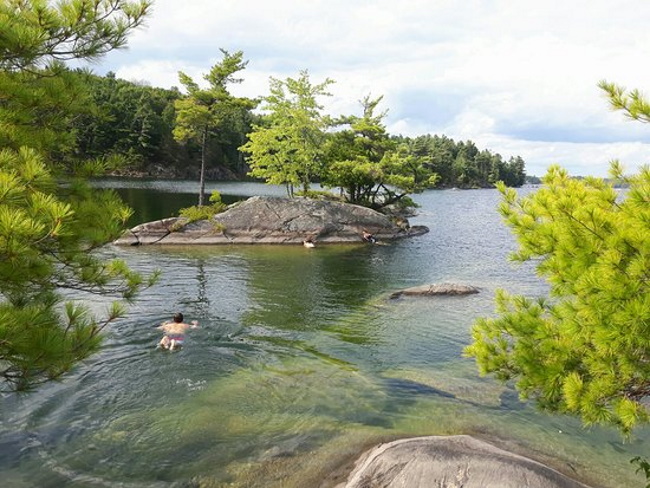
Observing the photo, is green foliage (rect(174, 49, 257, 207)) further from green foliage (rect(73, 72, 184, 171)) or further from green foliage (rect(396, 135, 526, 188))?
green foliage (rect(396, 135, 526, 188))

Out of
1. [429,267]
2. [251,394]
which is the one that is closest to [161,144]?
[429,267]

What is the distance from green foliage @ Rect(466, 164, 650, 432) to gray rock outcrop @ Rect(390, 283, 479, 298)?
48.4ft

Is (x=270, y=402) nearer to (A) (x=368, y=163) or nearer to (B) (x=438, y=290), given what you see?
(B) (x=438, y=290)

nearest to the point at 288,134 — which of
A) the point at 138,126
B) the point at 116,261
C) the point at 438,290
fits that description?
the point at 438,290

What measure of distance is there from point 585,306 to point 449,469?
397cm

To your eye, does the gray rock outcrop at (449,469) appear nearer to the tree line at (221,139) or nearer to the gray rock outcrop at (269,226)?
the tree line at (221,139)

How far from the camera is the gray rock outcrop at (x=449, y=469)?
7277 mm

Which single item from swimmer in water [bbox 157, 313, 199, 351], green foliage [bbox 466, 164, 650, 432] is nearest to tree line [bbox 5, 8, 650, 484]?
green foliage [bbox 466, 164, 650, 432]

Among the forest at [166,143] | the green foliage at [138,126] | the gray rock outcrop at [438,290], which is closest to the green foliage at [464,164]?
the forest at [166,143]

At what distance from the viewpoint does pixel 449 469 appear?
299 inches

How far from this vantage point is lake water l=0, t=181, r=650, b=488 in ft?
29.0

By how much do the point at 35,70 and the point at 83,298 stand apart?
13200mm

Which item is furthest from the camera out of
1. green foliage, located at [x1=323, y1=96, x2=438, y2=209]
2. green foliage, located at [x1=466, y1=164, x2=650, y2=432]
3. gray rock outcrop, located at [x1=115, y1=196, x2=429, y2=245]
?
green foliage, located at [x1=323, y1=96, x2=438, y2=209]

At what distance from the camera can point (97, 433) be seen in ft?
32.0
